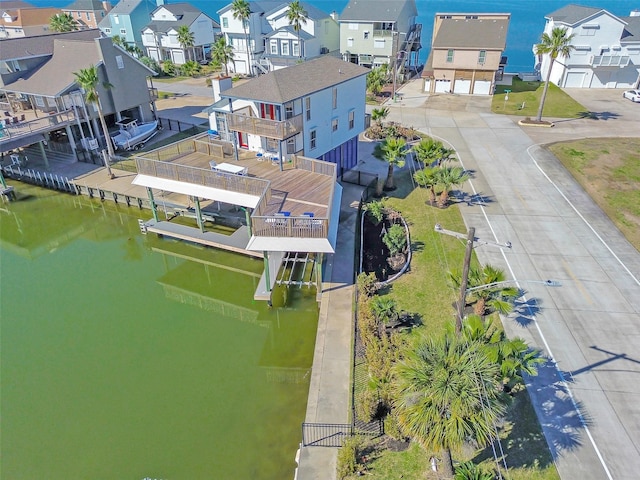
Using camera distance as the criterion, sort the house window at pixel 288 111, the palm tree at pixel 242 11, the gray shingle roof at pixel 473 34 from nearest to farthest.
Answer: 1. the house window at pixel 288 111
2. the gray shingle roof at pixel 473 34
3. the palm tree at pixel 242 11

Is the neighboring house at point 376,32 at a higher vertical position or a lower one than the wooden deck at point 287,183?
higher

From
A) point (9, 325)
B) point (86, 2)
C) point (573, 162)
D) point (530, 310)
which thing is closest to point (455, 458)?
point (530, 310)

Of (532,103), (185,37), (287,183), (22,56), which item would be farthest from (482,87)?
(22,56)

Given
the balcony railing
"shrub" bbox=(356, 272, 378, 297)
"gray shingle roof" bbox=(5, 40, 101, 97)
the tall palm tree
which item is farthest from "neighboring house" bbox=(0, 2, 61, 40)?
the tall palm tree

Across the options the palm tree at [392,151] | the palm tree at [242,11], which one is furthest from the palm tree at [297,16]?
the palm tree at [392,151]

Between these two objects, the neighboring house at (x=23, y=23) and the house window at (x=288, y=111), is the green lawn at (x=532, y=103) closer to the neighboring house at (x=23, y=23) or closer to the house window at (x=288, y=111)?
the house window at (x=288, y=111)

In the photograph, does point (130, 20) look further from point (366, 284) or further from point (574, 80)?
point (366, 284)

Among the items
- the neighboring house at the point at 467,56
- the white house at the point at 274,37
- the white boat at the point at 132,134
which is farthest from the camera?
the white house at the point at 274,37
